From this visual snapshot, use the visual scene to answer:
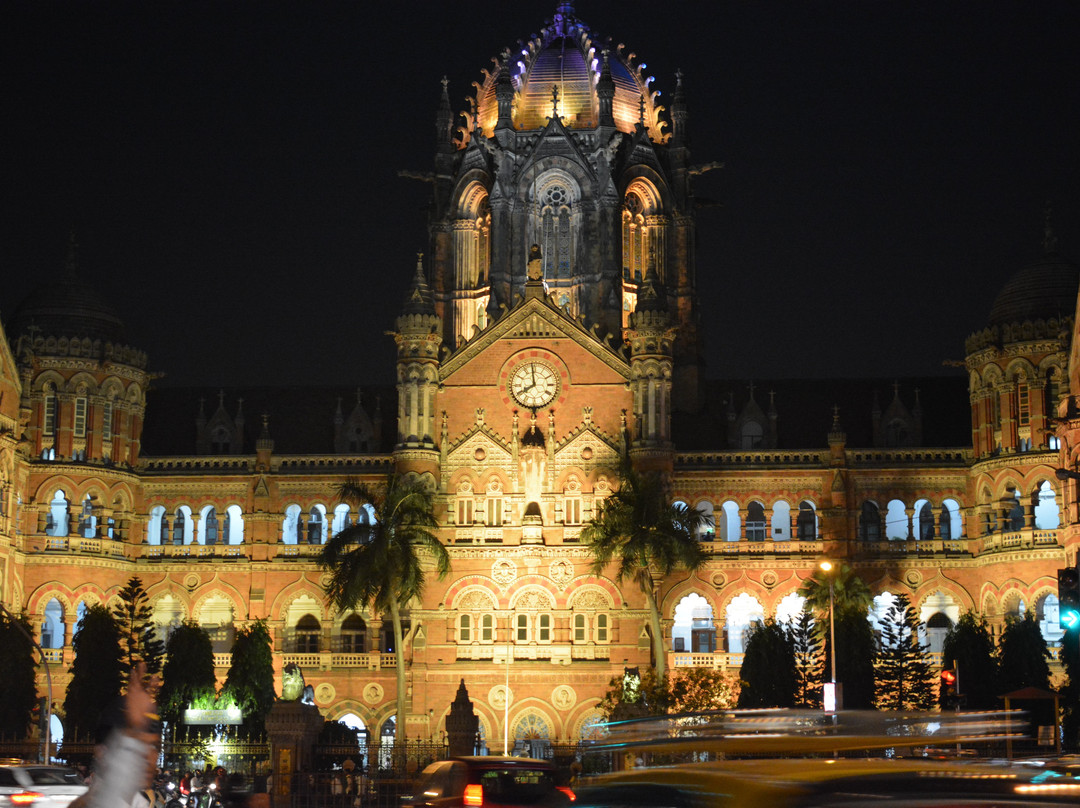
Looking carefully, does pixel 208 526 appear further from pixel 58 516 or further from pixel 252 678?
pixel 252 678

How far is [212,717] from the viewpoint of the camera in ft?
213

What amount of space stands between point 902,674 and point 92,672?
1296 inches

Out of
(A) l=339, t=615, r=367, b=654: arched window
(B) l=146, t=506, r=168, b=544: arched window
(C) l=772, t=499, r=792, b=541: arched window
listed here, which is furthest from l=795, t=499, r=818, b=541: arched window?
(B) l=146, t=506, r=168, b=544: arched window

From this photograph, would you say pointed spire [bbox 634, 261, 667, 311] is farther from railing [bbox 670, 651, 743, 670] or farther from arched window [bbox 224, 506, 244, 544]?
arched window [bbox 224, 506, 244, 544]

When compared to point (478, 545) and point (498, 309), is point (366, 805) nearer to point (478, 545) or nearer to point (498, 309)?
point (478, 545)

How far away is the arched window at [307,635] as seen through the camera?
73.9 meters

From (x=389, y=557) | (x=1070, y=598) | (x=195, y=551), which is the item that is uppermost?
(x=195, y=551)

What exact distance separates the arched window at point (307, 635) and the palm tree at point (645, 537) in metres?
14.4

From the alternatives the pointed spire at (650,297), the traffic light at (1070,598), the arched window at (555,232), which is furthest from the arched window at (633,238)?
the traffic light at (1070,598)

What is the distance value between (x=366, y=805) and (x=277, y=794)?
10.0 ft

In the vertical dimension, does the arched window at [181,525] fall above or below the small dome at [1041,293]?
below

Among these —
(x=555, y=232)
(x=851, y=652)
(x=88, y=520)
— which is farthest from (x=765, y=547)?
(x=88, y=520)

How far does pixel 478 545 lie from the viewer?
71.8 meters

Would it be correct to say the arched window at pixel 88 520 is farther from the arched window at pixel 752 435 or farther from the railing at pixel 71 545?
the arched window at pixel 752 435
